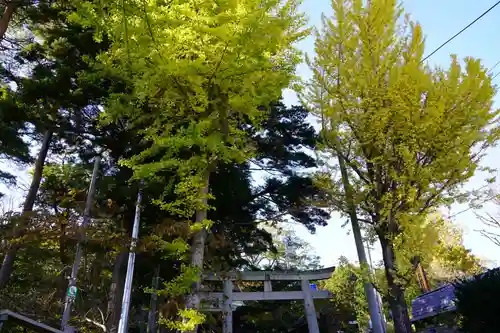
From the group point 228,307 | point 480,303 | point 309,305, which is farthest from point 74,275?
point 309,305

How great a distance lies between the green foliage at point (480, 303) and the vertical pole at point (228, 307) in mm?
6940

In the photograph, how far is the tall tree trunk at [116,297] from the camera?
8323mm

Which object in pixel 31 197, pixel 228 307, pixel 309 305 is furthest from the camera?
pixel 309 305

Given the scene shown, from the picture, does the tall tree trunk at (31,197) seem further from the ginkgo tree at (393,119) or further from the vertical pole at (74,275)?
the ginkgo tree at (393,119)

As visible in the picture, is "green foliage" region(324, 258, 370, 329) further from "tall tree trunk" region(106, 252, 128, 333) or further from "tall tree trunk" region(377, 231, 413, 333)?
"tall tree trunk" region(377, 231, 413, 333)

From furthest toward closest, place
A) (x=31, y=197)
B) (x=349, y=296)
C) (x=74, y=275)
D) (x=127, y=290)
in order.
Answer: (x=349, y=296)
(x=31, y=197)
(x=74, y=275)
(x=127, y=290)

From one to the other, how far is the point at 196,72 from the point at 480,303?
497 centimetres

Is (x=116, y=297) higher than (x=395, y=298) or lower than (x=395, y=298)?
higher

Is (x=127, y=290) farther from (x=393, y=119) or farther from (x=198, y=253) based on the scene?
(x=393, y=119)

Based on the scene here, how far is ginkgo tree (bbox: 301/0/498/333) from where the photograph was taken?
5.36 meters

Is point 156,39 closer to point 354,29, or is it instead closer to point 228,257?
point 354,29

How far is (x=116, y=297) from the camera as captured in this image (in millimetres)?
8602

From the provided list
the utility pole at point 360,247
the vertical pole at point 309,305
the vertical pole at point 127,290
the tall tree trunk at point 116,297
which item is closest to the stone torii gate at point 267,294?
the vertical pole at point 309,305

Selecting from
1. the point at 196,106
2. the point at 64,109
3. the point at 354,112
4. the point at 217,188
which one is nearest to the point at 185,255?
the point at 196,106
